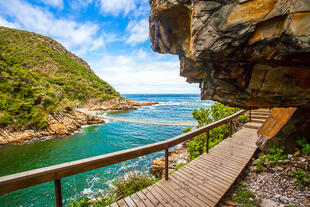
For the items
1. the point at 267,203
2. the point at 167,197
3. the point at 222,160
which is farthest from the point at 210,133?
the point at 167,197

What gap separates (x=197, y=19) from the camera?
2.35 m

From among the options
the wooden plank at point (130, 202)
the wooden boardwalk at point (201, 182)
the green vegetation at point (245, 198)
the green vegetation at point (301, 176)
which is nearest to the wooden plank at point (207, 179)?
the wooden boardwalk at point (201, 182)

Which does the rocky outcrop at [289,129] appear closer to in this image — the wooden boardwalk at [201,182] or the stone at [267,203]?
the wooden boardwalk at [201,182]

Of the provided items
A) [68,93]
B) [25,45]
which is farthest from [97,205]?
[25,45]

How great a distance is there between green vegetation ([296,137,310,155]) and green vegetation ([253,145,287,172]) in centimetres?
39

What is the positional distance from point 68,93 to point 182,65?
133 feet

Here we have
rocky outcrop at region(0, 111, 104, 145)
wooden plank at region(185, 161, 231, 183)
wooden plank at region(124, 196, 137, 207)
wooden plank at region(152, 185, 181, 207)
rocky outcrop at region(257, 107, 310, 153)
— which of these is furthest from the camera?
rocky outcrop at region(0, 111, 104, 145)

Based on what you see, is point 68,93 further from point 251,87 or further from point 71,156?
point 251,87

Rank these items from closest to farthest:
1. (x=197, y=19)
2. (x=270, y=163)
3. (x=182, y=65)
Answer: (x=197, y=19)
(x=270, y=163)
(x=182, y=65)

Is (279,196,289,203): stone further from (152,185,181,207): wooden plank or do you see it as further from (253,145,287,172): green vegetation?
(152,185,181,207): wooden plank

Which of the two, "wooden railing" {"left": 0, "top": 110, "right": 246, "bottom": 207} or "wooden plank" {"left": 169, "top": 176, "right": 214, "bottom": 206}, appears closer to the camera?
"wooden railing" {"left": 0, "top": 110, "right": 246, "bottom": 207}

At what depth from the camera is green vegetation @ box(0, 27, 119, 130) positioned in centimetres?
1347

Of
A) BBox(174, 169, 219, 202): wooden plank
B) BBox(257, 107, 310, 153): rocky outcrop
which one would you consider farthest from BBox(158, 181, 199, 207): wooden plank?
BBox(257, 107, 310, 153): rocky outcrop

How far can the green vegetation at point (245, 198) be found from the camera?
8.03 feet
